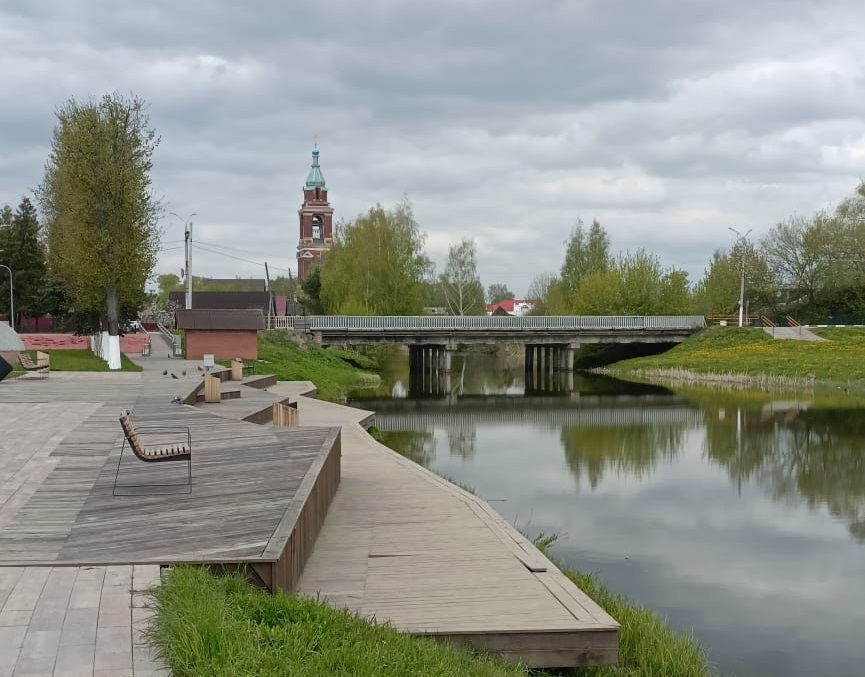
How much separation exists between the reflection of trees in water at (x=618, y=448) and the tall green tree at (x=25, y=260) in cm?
3744

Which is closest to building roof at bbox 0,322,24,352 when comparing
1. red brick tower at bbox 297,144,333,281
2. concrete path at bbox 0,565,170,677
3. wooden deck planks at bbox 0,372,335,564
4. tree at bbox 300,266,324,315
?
wooden deck planks at bbox 0,372,335,564

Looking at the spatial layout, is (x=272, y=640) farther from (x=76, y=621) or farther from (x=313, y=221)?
(x=313, y=221)

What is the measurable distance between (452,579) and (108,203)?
28402 millimetres

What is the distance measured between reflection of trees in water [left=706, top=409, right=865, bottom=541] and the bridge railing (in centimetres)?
2244

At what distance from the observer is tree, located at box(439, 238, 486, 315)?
75938mm

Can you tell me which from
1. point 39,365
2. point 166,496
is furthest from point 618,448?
point 39,365

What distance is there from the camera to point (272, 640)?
5.99 metres

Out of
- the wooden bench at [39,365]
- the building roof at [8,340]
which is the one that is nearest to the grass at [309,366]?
the wooden bench at [39,365]

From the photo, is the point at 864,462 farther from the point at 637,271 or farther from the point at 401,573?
the point at 637,271

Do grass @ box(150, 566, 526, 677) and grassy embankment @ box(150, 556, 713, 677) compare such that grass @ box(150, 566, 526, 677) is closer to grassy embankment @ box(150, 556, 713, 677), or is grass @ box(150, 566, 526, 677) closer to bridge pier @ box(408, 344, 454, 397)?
grassy embankment @ box(150, 556, 713, 677)

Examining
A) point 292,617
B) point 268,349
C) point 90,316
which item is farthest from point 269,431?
point 90,316

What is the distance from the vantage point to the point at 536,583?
8.29m

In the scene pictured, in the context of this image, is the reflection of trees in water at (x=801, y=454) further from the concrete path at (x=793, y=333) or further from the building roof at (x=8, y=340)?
the concrete path at (x=793, y=333)

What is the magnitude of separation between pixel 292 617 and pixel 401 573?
2.30 metres
